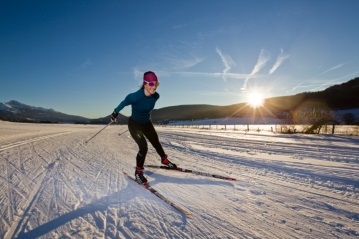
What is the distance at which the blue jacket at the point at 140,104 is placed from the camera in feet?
18.9

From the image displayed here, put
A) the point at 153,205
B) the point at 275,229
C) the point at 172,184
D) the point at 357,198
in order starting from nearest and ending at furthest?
the point at 275,229 → the point at 153,205 → the point at 357,198 → the point at 172,184

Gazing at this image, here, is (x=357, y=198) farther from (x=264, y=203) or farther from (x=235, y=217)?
(x=235, y=217)

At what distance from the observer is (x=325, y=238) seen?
3047mm

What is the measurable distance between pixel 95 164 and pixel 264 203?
5357 mm

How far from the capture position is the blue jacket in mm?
5762

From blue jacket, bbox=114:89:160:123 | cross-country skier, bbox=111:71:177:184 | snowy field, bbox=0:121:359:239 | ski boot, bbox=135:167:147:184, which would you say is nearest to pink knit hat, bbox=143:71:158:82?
cross-country skier, bbox=111:71:177:184

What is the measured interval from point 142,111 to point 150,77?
0.77 m

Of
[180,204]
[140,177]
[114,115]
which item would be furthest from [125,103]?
[180,204]

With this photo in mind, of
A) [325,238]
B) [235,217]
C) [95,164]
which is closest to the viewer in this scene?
[325,238]

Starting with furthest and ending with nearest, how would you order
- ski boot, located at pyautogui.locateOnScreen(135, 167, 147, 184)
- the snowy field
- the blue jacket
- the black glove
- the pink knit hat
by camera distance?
the black glove < the blue jacket < the pink knit hat < ski boot, located at pyautogui.locateOnScreen(135, 167, 147, 184) < the snowy field

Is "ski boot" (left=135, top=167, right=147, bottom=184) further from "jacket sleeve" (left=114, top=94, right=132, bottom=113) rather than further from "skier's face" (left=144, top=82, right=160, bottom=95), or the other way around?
"skier's face" (left=144, top=82, right=160, bottom=95)

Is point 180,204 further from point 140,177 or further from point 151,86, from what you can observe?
point 151,86

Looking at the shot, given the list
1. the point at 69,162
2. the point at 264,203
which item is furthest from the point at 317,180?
the point at 69,162

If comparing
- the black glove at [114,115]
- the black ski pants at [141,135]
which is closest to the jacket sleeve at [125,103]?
the black glove at [114,115]
